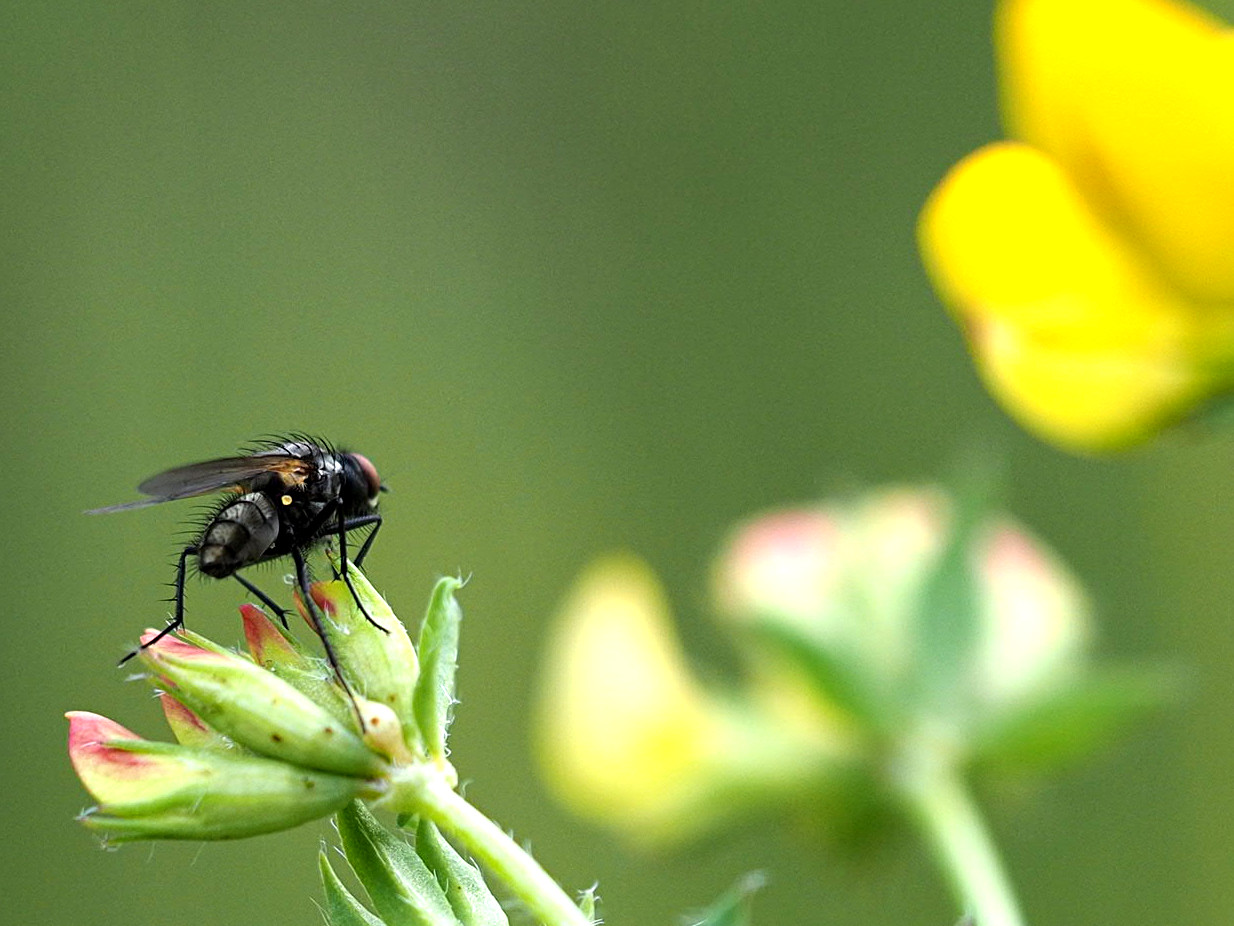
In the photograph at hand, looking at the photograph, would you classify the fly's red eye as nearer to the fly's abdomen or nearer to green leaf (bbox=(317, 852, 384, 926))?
the fly's abdomen

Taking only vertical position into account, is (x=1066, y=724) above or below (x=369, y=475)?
below

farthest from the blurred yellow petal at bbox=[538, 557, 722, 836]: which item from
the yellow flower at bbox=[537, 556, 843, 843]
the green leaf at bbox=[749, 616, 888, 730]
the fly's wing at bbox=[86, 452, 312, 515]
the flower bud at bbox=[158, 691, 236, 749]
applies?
the flower bud at bbox=[158, 691, 236, 749]

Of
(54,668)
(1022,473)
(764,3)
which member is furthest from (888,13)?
(54,668)

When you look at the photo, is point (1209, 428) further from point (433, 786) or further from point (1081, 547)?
point (1081, 547)

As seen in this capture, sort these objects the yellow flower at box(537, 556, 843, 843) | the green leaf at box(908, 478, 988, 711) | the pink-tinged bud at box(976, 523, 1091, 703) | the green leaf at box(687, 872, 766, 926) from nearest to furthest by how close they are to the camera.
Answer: the green leaf at box(687, 872, 766, 926)
the green leaf at box(908, 478, 988, 711)
the pink-tinged bud at box(976, 523, 1091, 703)
the yellow flower at box(537, 556, 843, 843)

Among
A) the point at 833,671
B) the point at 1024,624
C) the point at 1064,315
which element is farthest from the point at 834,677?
the point at 1064,315

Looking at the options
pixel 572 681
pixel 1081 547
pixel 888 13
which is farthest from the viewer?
pixel 888 13

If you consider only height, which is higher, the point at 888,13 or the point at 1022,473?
the point at 888,13

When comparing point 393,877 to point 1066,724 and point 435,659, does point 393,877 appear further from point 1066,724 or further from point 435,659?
point 1066,724
